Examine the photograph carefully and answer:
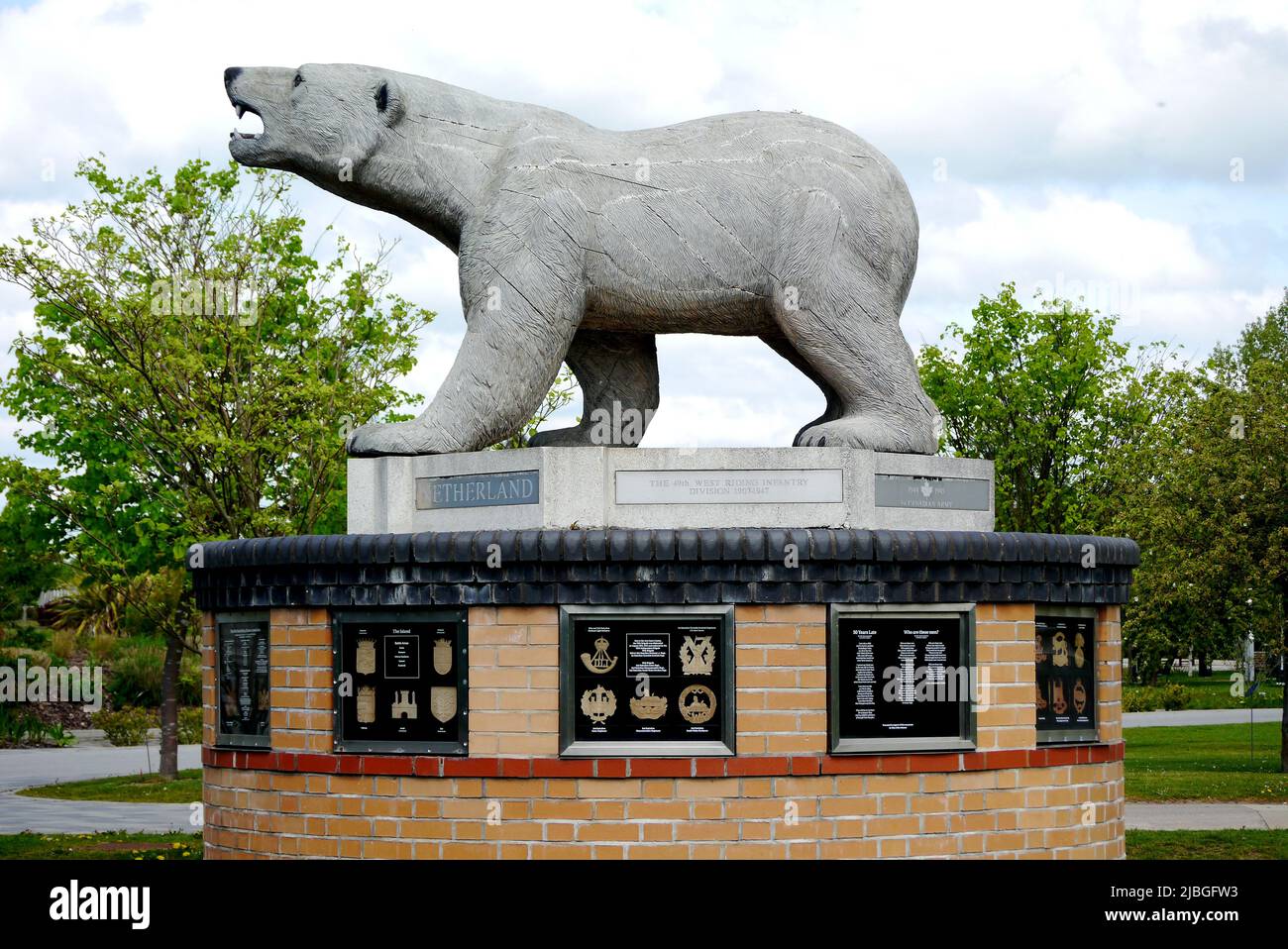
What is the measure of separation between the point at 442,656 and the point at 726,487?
1999 mm

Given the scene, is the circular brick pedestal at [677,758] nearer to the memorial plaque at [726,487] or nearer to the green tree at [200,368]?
the memorial plaque at [726,487]

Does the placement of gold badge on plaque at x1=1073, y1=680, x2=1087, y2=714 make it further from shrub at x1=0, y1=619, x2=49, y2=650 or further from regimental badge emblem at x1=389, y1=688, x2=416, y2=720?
shrub at x1=0, y1=619, x2=49, y2=650

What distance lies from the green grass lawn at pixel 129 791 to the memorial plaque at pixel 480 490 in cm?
1188

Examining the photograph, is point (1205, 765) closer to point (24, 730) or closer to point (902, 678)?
point (902, 678)

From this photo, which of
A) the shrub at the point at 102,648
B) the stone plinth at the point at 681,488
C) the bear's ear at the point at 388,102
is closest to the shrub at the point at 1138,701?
the shrub at the point at 102,648

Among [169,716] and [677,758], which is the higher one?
[677,758]

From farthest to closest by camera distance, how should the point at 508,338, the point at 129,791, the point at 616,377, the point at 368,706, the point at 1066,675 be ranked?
the point at 129,791
the point at 616,377
the point at 1066,675
the point at 508,338
the point at 368,706

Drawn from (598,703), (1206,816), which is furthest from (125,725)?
(598,703)

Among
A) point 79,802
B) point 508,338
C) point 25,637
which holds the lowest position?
point 79,802

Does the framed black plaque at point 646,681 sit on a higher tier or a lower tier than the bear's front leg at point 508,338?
lower

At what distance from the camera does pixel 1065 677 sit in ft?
35.0

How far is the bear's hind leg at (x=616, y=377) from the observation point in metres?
11.6

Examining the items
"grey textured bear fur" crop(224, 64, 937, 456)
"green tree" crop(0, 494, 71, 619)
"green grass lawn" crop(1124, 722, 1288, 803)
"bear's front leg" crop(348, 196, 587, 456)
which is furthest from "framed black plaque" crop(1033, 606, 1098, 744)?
"green tree" crop(0, 494, 71, 619)
